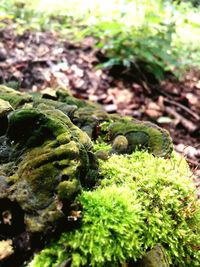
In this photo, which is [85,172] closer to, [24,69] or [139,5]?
[24,69]

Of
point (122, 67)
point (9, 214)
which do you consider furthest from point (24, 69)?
point (9, 214)

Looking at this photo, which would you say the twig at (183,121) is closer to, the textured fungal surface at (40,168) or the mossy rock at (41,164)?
the textured fungal surface at (40,168)

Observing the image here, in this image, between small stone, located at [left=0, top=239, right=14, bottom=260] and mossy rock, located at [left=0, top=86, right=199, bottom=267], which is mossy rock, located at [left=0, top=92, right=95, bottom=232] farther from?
small stone, located at [left=0, top=239, right=14, bottom=260]

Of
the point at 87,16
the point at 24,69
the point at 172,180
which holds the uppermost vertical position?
the point at 172,180

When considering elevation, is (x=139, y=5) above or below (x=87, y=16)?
above

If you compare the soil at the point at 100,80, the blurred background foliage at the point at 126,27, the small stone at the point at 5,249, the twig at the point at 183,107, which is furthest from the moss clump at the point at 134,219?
the blurred background foliage at the point at 126,27

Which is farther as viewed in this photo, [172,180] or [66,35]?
[66,35]

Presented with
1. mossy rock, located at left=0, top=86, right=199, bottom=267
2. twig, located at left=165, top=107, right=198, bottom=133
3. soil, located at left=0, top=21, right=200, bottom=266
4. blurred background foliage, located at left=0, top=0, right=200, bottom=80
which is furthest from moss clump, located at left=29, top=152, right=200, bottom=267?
blurred background foliage, located at left=0, top=0, right=200, bottom=80

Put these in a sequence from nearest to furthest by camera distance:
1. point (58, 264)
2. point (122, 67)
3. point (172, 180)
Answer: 1. point (58, 264)
2. point (172, 180)
3. point (122, 67)
